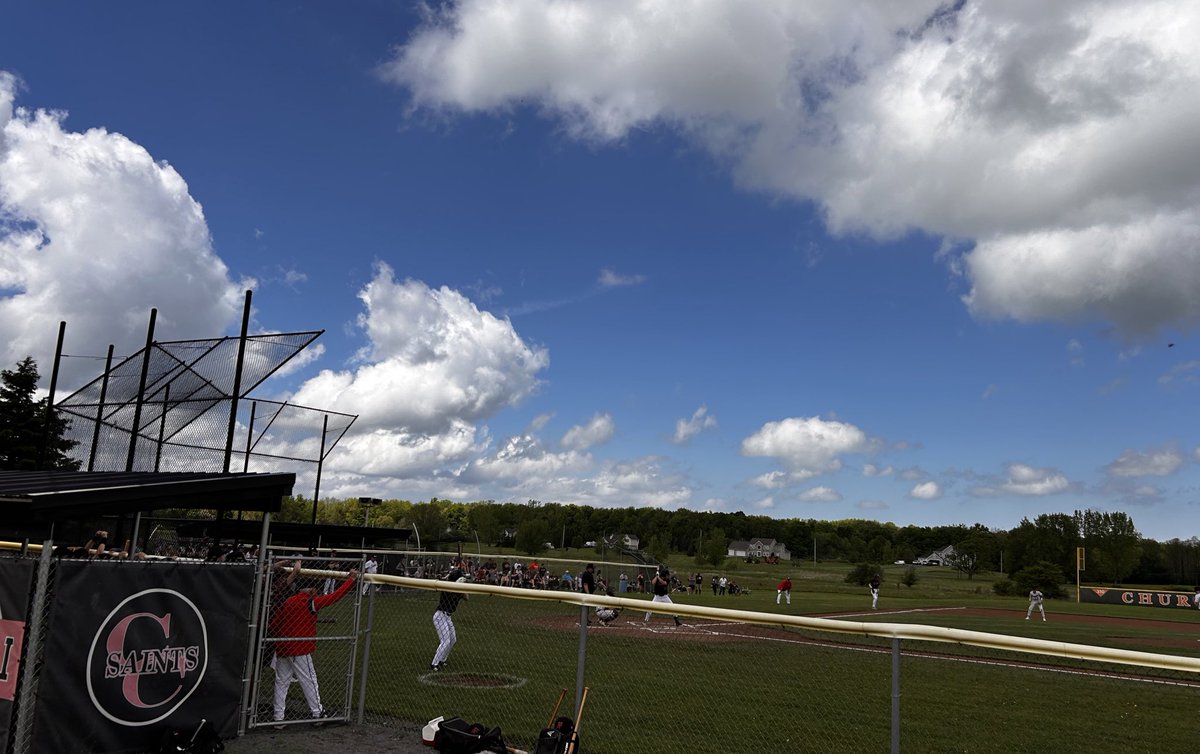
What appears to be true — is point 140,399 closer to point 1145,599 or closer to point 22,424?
point 22,424

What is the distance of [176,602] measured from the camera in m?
7.60

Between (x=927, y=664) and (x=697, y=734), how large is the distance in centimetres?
926

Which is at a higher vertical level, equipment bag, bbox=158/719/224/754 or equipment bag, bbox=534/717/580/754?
equipment bag, bbox=534/717/580/754

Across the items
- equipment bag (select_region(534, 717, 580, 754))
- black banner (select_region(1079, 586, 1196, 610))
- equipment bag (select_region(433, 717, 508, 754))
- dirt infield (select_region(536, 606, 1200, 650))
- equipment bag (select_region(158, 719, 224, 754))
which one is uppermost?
equipment bag (select_region(534, 717, 580, 754))

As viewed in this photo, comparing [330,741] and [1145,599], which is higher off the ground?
[330,741]

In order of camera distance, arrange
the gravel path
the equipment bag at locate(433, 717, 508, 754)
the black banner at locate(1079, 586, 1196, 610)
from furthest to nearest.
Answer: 1. the black banner at locate(1079, 586, 1196, 610)
2. the gravel path
3. the equipment bag at locate(433, 717, 508, 754)

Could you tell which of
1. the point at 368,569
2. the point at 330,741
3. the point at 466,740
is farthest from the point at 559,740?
the point at 368,569

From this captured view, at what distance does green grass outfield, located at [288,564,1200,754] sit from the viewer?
30.3ft

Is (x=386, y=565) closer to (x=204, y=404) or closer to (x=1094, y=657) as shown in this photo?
(x=204, y=404)

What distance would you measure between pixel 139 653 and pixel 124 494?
1492 millimetres

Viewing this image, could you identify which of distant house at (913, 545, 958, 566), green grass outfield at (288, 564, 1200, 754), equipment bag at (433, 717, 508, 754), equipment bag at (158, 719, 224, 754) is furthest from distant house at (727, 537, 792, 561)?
equipment bag at (158, 719, 224, 754)

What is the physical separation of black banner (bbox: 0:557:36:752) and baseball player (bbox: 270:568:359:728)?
2377 mm

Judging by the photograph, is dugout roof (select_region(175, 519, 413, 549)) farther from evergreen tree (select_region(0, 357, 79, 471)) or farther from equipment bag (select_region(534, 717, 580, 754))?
equipment bag (select_region(534, 717, 580, 754))

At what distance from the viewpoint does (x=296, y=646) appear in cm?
859
